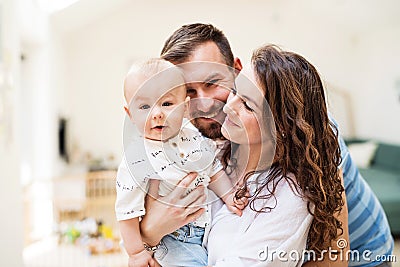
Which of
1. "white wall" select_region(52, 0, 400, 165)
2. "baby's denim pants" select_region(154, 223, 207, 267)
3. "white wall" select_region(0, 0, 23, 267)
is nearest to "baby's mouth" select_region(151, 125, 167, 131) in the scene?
"baby's denim pants" select_region(154, 223, 207, 267)

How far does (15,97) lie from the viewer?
237 cm

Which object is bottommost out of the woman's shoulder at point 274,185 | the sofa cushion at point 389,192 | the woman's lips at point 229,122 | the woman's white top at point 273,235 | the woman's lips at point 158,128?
the sofa cushion at point 389,192

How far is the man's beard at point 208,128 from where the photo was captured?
3.16ft

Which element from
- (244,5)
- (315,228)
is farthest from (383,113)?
(315,228)

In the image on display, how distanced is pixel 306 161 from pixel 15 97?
1971mm

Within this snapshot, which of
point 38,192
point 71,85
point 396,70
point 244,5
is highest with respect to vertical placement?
point 244,5

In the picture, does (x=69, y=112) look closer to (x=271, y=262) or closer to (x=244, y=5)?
(x=244, y=5)

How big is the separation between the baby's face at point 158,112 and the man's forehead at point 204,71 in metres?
0.07

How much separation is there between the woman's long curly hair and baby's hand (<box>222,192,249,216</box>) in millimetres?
23

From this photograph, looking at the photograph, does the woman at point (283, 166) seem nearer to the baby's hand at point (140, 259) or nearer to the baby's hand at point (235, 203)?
the baby's hand at point (235, 203)

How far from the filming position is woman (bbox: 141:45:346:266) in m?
0.81

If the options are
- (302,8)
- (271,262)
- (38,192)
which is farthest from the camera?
(302,8)

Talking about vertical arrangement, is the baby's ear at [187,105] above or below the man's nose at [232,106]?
below

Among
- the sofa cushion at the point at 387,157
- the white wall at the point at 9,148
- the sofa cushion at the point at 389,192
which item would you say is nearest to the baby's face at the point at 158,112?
the white wall at the point at 9,148
